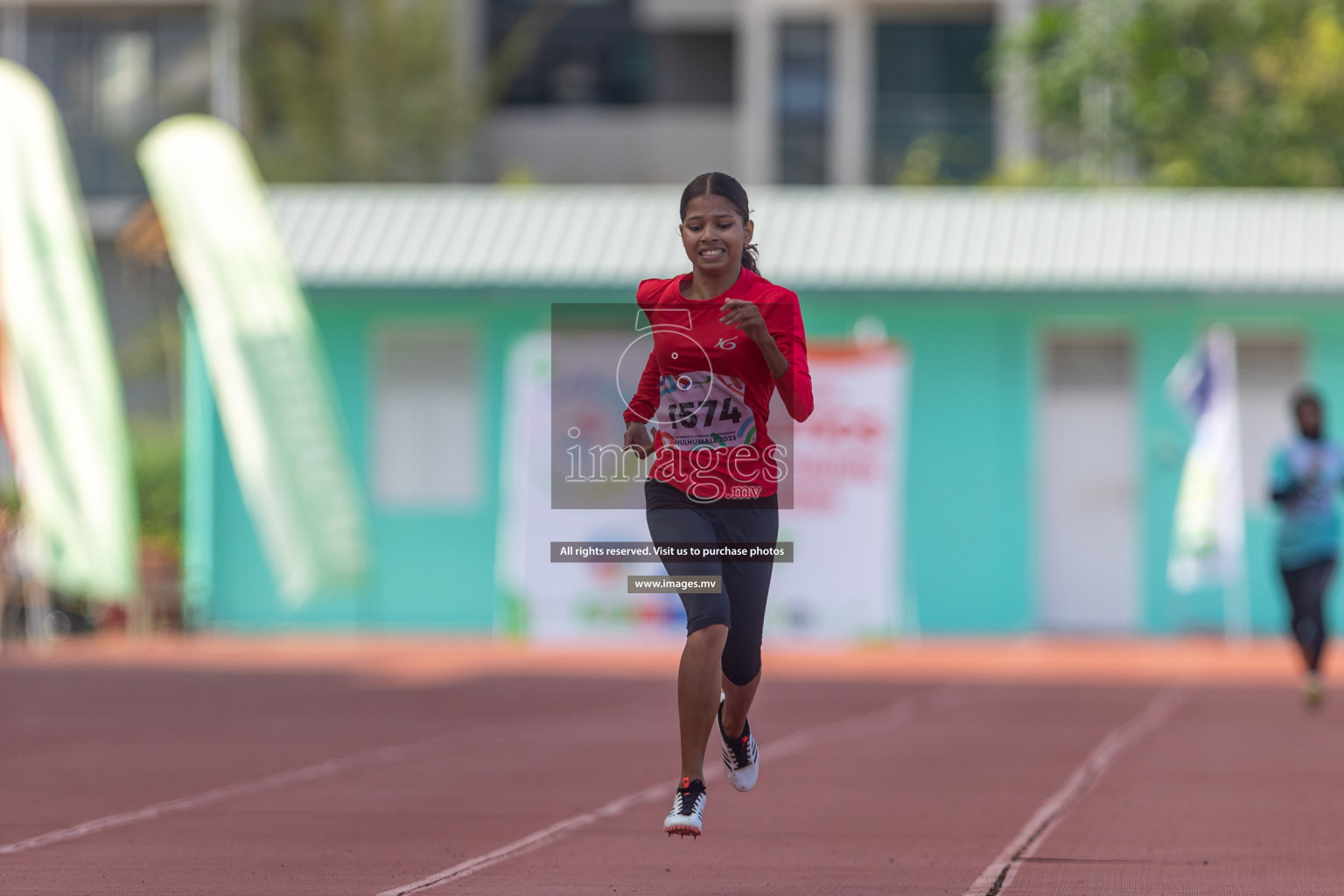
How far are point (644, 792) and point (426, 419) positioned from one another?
12394 mm

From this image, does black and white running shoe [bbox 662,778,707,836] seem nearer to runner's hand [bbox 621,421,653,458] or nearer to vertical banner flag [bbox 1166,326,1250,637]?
runner's hand [bbox 621,421,653,458]

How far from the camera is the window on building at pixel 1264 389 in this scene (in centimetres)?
2077

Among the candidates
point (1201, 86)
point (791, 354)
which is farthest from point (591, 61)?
point (791, 354)

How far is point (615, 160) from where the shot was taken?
36.7 meters

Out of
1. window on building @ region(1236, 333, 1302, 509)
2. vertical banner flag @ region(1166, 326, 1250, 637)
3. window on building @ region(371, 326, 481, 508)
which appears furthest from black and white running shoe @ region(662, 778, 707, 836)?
window on building @ region(1236, 333, 1302, 509)

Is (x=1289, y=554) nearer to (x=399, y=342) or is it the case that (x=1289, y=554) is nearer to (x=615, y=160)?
(x=399, y=342)

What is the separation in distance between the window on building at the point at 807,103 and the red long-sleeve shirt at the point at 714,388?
2889 cm

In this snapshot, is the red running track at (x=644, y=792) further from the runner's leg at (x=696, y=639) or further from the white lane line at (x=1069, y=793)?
the runner's leg at (x=696, y=639)

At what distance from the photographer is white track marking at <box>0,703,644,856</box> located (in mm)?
7840

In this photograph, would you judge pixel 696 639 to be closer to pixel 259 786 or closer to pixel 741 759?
pixel 741 759

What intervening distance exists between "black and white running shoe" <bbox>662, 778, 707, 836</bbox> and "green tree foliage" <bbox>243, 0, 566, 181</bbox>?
2744cm

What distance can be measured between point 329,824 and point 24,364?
11450 mm

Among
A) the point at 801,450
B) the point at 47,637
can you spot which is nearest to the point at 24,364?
the point at 47,637

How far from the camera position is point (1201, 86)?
1209 inches
